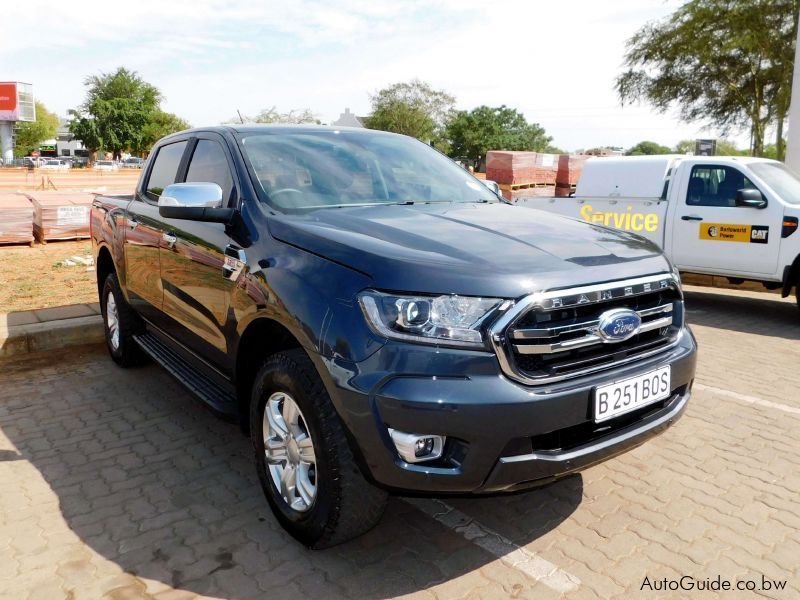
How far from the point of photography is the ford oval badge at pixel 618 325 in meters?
2.53

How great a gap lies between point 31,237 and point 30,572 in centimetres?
966

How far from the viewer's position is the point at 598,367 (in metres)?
2.55

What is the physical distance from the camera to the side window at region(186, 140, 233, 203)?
346cm

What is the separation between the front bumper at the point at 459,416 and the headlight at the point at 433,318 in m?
0.05

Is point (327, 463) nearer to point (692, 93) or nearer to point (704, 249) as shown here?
point (704, 249)

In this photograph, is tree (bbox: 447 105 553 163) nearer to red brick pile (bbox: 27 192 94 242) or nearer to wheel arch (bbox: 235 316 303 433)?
red brick pile (bbox: 27 192 94 242)

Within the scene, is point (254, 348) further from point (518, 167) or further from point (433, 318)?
point (518, 167)

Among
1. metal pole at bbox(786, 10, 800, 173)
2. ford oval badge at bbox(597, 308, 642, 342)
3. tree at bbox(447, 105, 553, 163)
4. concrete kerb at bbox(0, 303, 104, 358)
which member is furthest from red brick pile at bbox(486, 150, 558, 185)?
tree at bbox(447, 105, 553, 163)

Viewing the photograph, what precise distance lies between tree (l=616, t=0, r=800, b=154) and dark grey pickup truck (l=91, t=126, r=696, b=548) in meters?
25.3

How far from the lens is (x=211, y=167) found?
12.3 feet

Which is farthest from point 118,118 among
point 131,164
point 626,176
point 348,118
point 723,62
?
point 626,176

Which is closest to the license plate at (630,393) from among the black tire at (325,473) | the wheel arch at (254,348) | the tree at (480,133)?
the black tire at (325,473)

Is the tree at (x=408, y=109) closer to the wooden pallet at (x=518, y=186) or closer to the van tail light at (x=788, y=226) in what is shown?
the wooden pallet at (x=518, y=186)

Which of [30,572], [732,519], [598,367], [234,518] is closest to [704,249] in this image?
[732,519]
